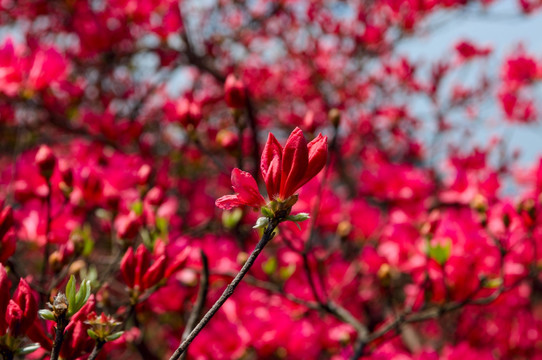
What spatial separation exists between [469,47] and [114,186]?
14.1 ft

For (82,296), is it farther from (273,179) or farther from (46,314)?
(273,179)

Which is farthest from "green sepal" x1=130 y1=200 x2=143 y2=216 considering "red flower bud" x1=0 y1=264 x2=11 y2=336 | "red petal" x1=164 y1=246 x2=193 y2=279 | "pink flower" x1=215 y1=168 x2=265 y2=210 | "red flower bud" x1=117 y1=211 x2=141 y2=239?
"pink flower" x1=215 y1=168 x2=265 y2=210

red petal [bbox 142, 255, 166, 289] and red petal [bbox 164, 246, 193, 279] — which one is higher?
red petal [bbox 142, 255, 166, 289]

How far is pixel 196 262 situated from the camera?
1.75 metres

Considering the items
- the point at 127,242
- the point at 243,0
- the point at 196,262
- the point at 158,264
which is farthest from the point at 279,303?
the point at 243,0

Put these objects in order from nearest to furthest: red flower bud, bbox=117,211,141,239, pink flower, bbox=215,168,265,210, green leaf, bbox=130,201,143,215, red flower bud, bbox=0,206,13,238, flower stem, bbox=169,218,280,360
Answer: flower stem, bbox=169,218,280,360
pink flower, bbox=215,168,265,210
red flower bud, bbox=0,206,13,238
red flower bud, bbox=117,211,141,239
green leaf, bbox=130,201,143,215

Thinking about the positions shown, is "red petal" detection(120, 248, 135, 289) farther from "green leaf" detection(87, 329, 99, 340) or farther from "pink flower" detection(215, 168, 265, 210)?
"pink flower" detection(215, 168, 265, 210)

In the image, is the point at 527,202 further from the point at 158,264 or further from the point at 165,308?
the point at 165,308

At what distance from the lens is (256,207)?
0.68 m

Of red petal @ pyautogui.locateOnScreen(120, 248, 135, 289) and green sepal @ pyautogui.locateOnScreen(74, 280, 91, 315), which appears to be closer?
green sepal @ pyautogui.locateOnScreen(74, 280, 91, 315)

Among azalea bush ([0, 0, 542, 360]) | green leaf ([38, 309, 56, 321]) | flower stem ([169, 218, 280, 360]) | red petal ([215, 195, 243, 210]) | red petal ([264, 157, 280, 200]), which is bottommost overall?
azalea bush ([0, 0, 542, 360])

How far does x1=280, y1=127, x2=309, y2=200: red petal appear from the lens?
0.65m

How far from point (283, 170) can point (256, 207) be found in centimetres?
7

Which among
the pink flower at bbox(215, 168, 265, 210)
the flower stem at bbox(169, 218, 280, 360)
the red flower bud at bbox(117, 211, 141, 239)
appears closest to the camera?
the flower stem at bbox(169, 218, 280, 360)
